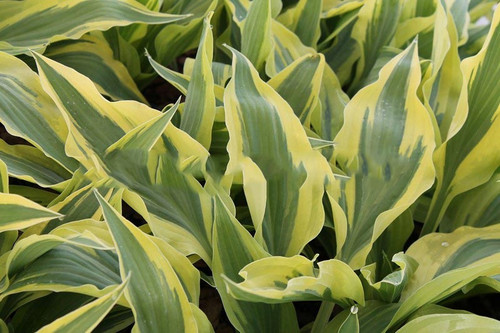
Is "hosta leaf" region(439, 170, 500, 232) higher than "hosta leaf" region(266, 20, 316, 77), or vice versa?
"hosta leaf" region(266, 20, 316, 77)

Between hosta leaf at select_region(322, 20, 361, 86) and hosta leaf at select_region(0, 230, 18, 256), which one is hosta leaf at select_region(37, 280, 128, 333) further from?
hosta leaf at select_region(322, 20, 361, 86)

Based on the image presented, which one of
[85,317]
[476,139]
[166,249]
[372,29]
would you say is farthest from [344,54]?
[85,317]

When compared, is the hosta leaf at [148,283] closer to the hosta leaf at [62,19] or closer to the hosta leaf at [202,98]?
the hosta leaf at [202,98]

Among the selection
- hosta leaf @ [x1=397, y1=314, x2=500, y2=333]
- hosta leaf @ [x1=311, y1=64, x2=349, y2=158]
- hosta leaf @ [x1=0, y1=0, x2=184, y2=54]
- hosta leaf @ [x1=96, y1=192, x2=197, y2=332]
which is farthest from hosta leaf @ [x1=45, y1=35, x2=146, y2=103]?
hosta leaf @ [x1=397, y1=314, x2=500, y2=333]

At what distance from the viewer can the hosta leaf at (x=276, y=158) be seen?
739mm

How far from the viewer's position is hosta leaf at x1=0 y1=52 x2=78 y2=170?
0.76 metres

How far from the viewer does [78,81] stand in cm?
75

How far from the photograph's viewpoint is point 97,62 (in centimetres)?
100

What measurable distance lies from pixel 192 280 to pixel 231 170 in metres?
0.12

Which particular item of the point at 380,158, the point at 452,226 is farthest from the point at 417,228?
the point at 380,158

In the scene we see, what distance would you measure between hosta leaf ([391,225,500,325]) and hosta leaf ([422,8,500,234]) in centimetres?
7

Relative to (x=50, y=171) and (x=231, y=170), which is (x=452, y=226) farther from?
(x=50, y=171)

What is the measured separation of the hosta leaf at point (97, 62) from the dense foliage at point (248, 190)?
0.06 m

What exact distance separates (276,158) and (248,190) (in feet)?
0.18
